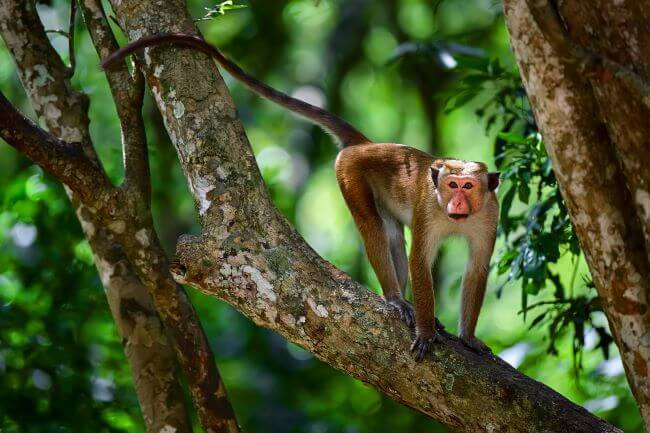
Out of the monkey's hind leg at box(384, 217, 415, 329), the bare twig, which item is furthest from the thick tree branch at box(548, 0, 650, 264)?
the monkey's hind leg at box(384, 217, 415, 329)

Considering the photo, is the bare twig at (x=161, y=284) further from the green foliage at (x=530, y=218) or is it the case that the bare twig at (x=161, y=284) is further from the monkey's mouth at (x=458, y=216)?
the green foliage at (x=530, y=218)

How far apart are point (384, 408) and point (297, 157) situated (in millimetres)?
3948

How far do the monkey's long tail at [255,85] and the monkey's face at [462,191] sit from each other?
110cm

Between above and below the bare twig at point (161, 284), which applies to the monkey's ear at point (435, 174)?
above

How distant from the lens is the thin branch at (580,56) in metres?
3.06

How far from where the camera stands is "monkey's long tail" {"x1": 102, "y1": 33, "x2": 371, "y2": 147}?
451cm

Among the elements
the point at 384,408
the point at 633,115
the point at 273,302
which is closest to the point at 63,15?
the point at 384,408

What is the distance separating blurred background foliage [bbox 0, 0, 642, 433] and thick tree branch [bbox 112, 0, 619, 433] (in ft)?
2.40

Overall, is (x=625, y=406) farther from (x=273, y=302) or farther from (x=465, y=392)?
(x=273, y=302)

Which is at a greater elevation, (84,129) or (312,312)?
(84,129)

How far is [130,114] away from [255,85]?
35.1 inches

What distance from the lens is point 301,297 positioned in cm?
400

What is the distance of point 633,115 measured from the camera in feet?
10.5

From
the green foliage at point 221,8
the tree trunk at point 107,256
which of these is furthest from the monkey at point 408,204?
the tree trunk at point 107,256
